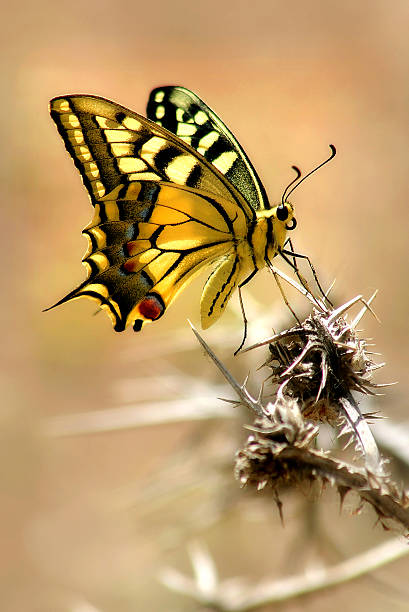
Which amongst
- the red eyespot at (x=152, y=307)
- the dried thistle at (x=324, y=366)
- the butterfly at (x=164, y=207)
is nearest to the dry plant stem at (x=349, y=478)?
the dried thistle at (x=324, y=366)

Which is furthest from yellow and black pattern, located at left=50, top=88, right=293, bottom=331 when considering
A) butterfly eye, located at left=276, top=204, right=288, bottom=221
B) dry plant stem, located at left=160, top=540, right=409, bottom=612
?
dry plant stem, located at left=160, top=540, right=409, bottom=612

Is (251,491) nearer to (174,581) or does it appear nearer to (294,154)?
(174,581)

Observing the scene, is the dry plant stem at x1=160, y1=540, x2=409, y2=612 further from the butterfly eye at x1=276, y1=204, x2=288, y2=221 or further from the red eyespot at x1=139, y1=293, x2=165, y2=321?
the butterfly eye at x1=276, y1=204, x2=288, y2=221

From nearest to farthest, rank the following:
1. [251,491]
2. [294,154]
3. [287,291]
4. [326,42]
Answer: [251,491], [287,291], [294,154], [326,42]

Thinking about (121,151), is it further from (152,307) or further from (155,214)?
(152,307)

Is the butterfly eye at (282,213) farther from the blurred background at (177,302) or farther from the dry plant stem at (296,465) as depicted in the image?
the dry plant stem at (296,465)

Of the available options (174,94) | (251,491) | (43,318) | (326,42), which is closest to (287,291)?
(174,94)
